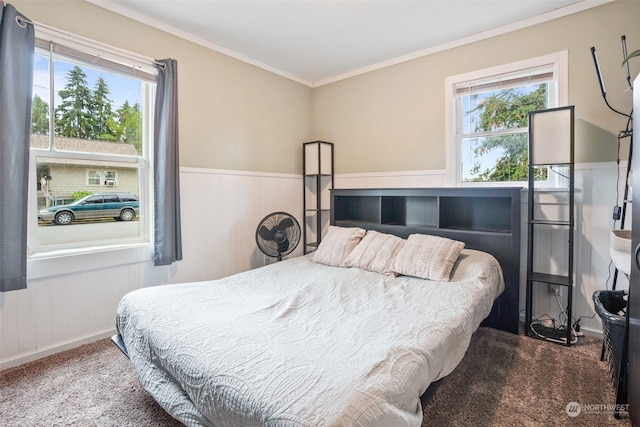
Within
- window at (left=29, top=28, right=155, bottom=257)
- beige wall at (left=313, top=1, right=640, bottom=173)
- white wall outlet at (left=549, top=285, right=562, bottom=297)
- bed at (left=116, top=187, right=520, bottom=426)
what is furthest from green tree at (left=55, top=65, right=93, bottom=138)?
white wall outlet at (left=549, top=285, right=562, bottom=297)

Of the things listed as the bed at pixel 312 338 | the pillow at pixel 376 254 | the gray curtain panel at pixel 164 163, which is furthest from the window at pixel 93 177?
the pillow at pixel 376 254

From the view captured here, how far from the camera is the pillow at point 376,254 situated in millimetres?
2555

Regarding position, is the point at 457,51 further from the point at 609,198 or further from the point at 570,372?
the point at 570,372

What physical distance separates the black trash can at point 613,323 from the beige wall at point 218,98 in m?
2.98

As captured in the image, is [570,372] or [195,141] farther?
[195,141]

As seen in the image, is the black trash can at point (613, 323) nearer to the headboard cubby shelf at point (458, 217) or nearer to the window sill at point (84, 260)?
the headboard cubby shelf at point (458, 217)

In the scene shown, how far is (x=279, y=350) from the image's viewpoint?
1247mm

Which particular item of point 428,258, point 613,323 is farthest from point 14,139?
point 613,323

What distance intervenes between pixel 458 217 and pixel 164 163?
2589 millimetres

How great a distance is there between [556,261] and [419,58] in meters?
2.19

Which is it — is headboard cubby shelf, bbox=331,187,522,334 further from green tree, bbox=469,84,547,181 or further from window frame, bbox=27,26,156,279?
window frame, bbox=27,26,156,279

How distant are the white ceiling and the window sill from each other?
69.7 inches

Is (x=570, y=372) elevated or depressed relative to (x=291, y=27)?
depressed

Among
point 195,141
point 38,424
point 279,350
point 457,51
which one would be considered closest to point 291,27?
point 195,141
